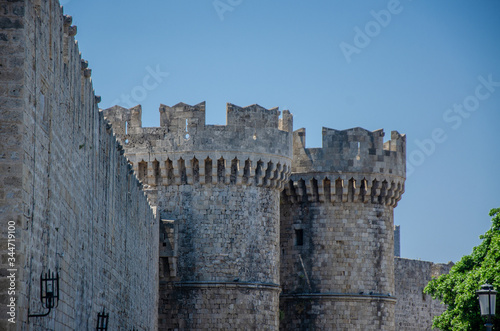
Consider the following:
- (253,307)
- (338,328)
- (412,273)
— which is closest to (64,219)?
(253,307)

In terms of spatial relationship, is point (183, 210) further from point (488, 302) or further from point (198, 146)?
point (488, 302)

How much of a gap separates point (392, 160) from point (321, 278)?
401 centimetres

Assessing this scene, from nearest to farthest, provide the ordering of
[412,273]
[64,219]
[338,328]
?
[64,219], [338,328], [412,273]

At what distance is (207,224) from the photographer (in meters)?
24.7

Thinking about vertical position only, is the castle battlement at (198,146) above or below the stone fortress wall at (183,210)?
above

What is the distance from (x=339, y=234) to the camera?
28.5 metres

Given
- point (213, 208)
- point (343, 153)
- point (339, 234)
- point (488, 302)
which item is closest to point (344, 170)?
point (343, 153)

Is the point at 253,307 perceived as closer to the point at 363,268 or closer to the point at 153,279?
the point at 153,279

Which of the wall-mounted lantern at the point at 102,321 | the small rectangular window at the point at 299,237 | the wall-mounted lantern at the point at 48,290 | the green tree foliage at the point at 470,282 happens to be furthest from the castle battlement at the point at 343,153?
the wall-mounted lantern at the point at 48,290

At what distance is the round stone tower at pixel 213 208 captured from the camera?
24391 mm

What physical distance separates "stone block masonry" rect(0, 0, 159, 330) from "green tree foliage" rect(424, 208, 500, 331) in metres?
8.77

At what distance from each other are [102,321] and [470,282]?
37.0ft

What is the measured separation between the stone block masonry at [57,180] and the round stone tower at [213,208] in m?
5.61

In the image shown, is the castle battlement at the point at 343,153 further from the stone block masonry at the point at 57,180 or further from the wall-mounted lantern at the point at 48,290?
the wall-mounted lantern at the point at 48,290
